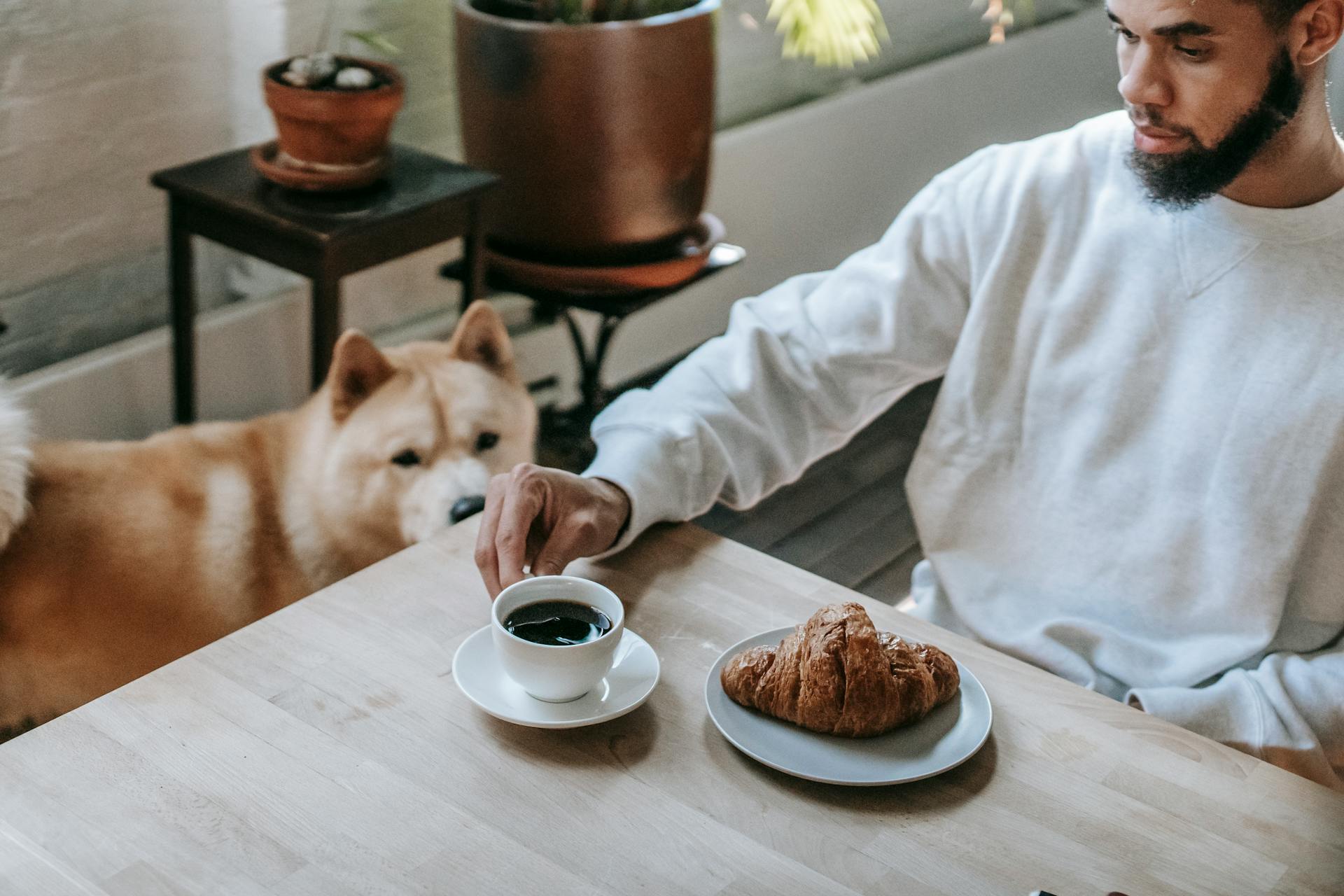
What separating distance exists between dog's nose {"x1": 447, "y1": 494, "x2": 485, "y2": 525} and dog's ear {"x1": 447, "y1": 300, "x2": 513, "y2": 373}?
0.23m

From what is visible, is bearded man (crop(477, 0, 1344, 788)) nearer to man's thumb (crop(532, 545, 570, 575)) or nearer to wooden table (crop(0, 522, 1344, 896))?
man's thumb (crop(532, 545, 570, 575))

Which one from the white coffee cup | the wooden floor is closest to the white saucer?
the white coffee cup

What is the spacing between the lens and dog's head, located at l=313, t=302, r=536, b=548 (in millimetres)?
1717

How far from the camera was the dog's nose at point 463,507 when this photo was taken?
1688mm

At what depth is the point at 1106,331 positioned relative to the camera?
1.23 meters

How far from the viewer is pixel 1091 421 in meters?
1.23

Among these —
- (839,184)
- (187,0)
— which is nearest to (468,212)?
(187,0)

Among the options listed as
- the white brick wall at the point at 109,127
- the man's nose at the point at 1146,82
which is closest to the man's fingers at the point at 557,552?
the man's nose at the point at 1146,82

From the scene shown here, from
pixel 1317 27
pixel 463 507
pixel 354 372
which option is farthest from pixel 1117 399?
pixel 354 372

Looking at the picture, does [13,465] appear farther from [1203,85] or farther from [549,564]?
[1203,85]

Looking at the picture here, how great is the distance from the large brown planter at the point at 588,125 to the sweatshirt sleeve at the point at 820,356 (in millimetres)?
787

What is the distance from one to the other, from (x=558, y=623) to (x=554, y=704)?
56mm

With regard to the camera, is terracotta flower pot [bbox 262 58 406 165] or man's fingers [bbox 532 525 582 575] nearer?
man's fingers [bbox 532 525 582 575]

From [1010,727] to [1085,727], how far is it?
0.06 meters
